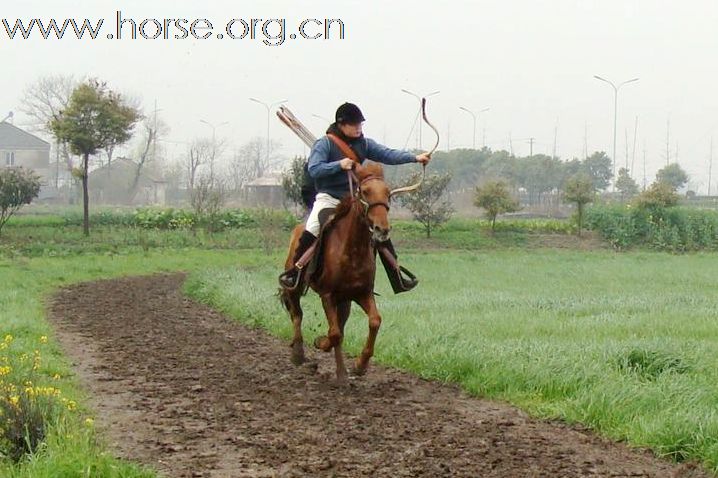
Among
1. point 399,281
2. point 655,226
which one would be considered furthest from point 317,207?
point 655,226

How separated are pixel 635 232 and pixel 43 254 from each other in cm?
3003

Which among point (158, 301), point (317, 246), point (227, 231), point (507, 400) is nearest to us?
point (507, 400)

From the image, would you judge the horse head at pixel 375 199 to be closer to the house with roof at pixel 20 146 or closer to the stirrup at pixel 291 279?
the stirrup at pixel 291 279

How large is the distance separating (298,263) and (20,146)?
323 ft

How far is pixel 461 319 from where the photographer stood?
15188mm

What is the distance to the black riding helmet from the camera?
35.4ft

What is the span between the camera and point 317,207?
1095cm

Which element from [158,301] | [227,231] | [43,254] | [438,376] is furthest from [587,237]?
[438,376]

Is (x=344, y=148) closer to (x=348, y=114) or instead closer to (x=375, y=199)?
(x=348, y=114)

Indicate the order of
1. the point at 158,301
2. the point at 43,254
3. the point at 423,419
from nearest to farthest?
the point at 423,419 < the point at 158,301 < the point at 43,254

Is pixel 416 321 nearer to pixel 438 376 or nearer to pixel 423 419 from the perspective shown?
pixel 438 376

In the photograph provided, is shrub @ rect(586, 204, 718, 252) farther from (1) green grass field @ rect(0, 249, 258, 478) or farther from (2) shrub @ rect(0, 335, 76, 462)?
(2) shrub @ rect(0, 335, 76, 462)

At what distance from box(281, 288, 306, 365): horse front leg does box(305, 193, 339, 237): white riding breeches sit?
3.17 feet

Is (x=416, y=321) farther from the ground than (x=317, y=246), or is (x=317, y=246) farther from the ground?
(x=317, y=246)
